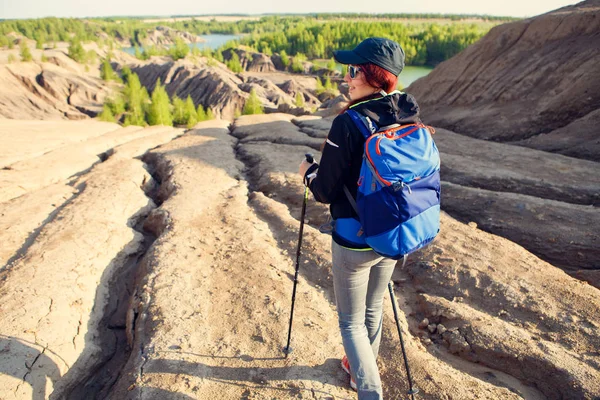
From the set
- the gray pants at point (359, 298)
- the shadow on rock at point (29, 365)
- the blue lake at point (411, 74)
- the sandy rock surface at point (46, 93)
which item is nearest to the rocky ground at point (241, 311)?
the shadow on rock at point (29, 365)

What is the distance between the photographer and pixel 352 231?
2836 millimetres

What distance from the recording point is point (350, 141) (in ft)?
8.77

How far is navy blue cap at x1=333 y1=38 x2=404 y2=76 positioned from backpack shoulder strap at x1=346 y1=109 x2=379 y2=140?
15.1 inches

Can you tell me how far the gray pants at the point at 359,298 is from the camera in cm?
293

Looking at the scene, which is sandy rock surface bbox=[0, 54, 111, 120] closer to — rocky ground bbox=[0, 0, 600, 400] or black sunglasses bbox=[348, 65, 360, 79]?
rocky ground bbox=[0, 0, 600, 400]

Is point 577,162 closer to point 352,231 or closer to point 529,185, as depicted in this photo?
point 529,185

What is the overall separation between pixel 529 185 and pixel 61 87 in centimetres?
4739

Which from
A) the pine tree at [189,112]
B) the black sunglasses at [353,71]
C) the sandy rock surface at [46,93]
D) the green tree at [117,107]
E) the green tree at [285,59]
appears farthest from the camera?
the green tree at [285,59]

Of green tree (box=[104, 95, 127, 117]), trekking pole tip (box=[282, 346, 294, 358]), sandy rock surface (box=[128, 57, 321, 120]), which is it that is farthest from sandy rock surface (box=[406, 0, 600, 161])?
green tree (box=[104, 95, 127, 117])

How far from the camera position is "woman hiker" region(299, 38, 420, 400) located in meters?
2.69

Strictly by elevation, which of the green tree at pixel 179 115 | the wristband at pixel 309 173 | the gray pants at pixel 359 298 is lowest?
the green tree at pixel 179 115

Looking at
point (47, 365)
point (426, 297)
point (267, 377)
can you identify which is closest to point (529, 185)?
point (426, 297)

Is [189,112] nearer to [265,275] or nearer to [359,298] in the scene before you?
[265,275]

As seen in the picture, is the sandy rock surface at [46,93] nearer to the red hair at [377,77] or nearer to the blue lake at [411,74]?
the red hair at [377,77]
